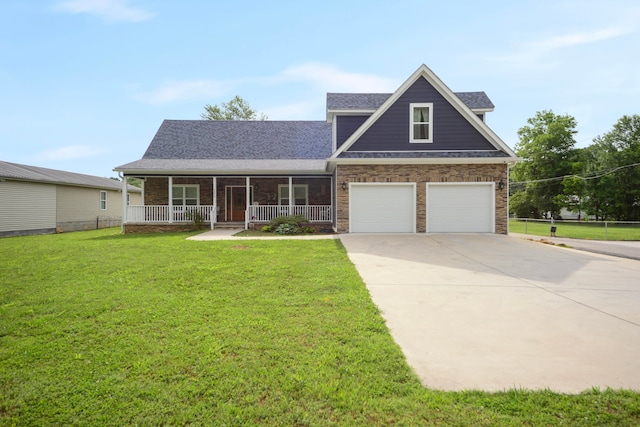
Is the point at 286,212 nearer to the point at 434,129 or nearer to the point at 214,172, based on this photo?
the point at 214,172

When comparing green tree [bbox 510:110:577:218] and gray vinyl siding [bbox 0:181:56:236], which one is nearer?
gray vinyl siding [bbox 0:181:56:236]

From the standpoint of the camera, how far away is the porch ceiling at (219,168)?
53.4 ft

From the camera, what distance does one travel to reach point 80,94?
15.4 meters

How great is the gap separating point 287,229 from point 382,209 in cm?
421

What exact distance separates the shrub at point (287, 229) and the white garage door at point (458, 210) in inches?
226

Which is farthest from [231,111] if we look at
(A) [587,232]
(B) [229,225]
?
(A) [587,232]

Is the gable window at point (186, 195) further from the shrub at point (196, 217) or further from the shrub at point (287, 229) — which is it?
the shrub at point (287, 229)

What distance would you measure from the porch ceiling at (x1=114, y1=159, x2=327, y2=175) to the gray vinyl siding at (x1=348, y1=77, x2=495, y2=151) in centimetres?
348

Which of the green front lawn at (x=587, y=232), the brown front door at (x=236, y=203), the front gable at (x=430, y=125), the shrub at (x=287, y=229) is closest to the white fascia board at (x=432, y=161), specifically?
the front gable at (x=430, y=125)

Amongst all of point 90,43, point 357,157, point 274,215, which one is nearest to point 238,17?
point 90,43

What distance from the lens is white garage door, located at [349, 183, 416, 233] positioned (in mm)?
13555

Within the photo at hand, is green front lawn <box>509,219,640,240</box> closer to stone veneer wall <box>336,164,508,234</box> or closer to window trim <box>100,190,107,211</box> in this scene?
stone veneer wall <box>336,164,508,234</box>

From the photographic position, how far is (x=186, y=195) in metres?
18.6

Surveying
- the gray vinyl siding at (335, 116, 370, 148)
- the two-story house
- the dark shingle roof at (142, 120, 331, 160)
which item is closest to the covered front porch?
the dark shingle roof at (142, 120, 331, 160)
